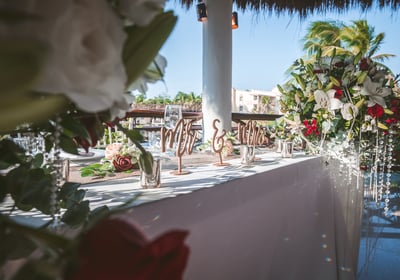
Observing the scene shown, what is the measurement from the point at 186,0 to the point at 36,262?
3.14 metres

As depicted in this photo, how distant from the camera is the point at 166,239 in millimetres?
172

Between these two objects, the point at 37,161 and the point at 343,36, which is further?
the point at 343,36

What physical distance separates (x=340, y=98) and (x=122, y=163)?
3.57ft

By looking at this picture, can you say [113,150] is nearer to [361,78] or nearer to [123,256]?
[123,256]

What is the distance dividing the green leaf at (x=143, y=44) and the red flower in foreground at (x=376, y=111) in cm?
149

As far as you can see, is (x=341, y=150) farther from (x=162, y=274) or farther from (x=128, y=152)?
(x=162, y=274)

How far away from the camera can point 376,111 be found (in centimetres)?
145

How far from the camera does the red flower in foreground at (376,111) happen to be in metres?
1.44

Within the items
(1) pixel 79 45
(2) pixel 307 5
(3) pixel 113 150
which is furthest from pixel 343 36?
(1) pixel 79 45

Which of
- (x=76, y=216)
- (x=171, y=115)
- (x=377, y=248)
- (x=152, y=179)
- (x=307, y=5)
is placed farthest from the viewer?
(x=307, y=5)

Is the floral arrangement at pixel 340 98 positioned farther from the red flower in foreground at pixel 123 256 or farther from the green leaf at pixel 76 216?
the red flower in foreground at pixel 123 256

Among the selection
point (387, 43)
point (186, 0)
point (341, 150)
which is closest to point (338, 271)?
point (341, 150)

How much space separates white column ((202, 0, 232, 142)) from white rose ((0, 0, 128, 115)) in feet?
6.70

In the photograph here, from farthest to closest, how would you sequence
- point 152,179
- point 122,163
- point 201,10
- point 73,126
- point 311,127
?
point 201,10
point 311,127
point 122,163
point 152,179
point 73,126
